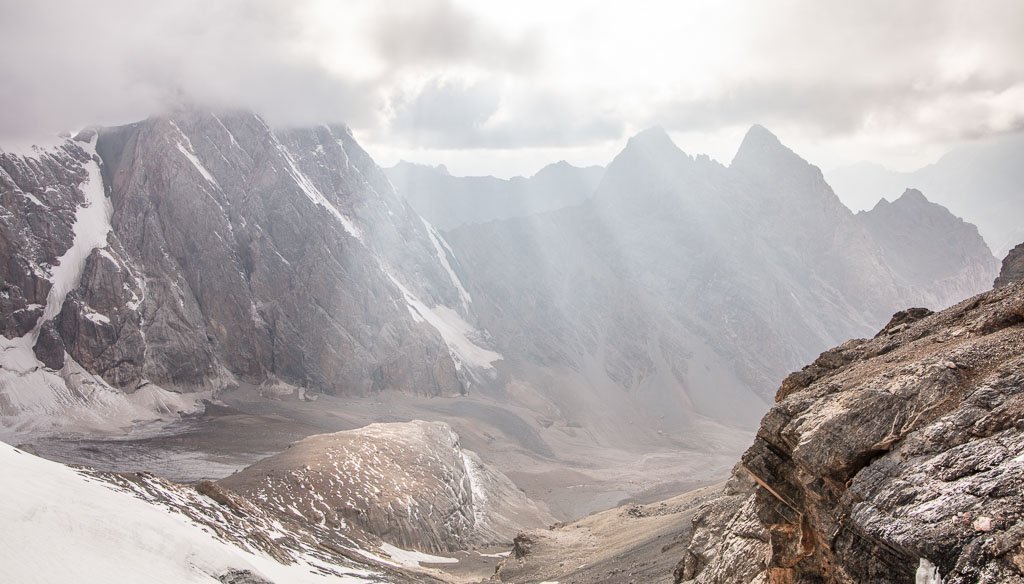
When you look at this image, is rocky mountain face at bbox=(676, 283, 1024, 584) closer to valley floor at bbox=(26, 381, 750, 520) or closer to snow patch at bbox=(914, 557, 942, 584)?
snow patch at bbox=(914, 557, 942, 584)

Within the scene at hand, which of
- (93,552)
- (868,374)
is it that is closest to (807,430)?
(868,374)

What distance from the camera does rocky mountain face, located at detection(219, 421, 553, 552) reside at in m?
77.6

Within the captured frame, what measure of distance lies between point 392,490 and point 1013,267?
73645 millimetres

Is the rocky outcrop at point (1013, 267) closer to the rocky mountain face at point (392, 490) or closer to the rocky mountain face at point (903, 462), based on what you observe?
the rocky mountain face at point (903, 462)

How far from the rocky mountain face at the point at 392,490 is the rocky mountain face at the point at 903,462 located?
5889 cm

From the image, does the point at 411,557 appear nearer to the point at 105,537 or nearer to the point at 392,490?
Result: the point at 392,490

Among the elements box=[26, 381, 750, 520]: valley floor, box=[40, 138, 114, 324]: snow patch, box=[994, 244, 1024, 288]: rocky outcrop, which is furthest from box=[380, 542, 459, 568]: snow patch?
box=[40, 138, 114, 324]: snow patch

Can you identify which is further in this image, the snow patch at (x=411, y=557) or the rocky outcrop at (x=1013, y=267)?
the snow patch at (x=411, y=557)

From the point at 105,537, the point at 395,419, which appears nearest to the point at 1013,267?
the point at 105,537

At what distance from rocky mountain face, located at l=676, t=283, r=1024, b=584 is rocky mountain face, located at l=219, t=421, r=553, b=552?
58.9 metres

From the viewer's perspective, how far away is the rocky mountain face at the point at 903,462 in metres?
12.8

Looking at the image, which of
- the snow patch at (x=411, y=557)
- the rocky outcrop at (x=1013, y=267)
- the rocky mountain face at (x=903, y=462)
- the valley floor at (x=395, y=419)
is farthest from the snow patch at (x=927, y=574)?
the valley floor at (x=395, y=419)

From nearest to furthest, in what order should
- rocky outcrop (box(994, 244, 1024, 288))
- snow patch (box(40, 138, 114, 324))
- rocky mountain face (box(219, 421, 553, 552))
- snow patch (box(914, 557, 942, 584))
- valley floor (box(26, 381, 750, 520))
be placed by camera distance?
snow patch (box(914, 557, 942, 584)) < rocky outcrop (box(994, 244, 1024, 288)) < rocky mountain face (box(219, 421, 553, 552)) < valley floor (box(26, 381, 750, 520)) < snow patch (box(40, 138, 114, 324))

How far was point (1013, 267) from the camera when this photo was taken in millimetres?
59344
